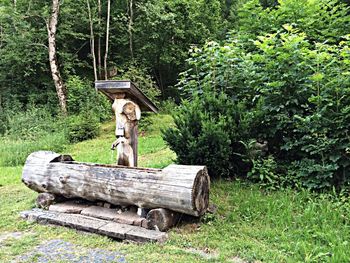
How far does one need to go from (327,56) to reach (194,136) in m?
2.02

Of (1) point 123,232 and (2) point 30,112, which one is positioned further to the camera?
(2) point 30,112

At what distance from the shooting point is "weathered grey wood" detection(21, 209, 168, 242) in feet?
10.4

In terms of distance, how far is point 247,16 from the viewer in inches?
271

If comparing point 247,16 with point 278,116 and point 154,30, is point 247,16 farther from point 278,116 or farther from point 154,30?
point 154,30

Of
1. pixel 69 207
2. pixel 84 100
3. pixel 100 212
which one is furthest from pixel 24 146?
pixel 100 212

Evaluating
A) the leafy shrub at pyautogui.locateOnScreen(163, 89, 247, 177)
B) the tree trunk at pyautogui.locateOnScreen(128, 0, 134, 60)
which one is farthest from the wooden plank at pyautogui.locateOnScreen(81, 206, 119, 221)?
the tree trunk at pyautogui.locateOnScreen(128, 0, 134, 60)

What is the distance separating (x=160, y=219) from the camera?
3303mm

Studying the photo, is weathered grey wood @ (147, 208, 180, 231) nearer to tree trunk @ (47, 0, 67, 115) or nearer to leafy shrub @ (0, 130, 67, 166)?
leafy shrub @ (0, 130, 67, 166)

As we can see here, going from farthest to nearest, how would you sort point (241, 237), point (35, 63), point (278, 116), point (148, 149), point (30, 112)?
point (35, 63) < point (30, 112) < point (148, 149) < point (278, 116) < point (241, 237)

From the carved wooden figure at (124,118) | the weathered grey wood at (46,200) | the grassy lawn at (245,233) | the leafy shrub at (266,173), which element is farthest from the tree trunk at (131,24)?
the leafy shrub at (266,173)

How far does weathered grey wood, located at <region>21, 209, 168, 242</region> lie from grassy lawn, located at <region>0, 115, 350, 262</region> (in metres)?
0.08

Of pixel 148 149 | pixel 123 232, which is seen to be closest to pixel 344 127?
pixel 123 232

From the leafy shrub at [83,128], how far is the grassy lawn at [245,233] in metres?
5.57

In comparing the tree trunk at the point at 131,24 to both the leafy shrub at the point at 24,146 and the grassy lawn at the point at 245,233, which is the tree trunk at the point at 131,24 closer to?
the leafy shrub at the point at 24,146
